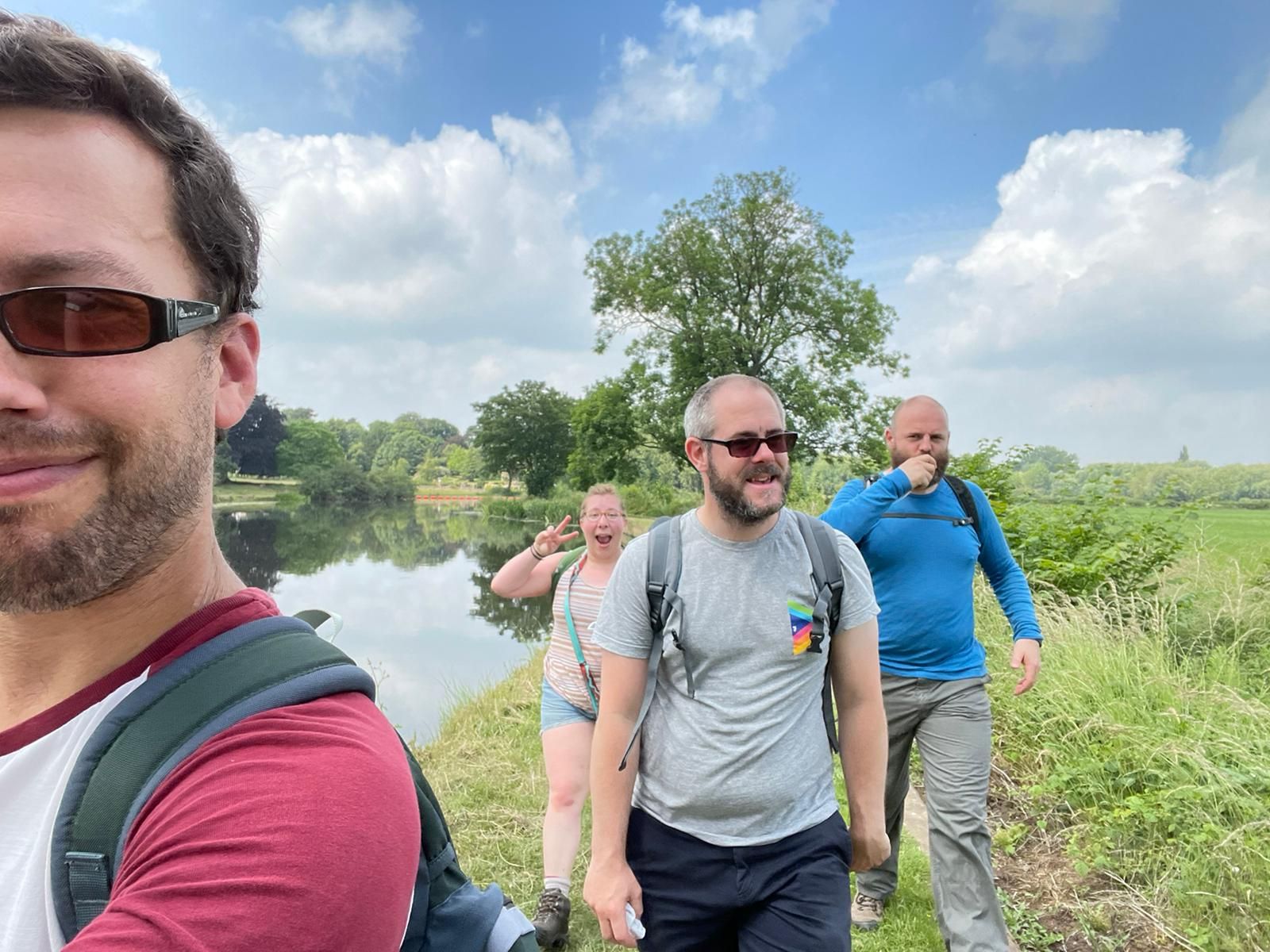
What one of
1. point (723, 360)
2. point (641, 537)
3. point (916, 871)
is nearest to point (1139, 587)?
point (916, 871)

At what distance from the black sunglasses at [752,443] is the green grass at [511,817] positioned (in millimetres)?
1285

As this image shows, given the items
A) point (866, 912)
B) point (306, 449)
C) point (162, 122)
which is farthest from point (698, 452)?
point (306, 449)

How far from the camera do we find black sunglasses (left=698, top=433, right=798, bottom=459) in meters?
2.20

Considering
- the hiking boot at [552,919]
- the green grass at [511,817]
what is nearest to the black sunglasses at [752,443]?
the green grass at [511,817]

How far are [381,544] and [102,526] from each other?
3428 cm

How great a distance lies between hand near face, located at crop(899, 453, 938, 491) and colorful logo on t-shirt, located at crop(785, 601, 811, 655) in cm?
132

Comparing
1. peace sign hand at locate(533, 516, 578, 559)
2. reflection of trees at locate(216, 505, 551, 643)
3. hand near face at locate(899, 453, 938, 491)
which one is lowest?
reflection of trees at locate(216, 505, 551, 643)

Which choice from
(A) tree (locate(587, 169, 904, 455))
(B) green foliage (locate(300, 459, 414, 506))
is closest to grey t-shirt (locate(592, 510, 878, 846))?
(A) tree (locate(587, 169, 904, 455))

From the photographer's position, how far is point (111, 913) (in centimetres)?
56

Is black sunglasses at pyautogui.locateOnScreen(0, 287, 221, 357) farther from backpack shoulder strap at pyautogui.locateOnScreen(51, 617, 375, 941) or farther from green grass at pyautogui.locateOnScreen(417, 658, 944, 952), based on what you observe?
green grass at pyautogui.locateOnScreen(417, 658, 944, 952)

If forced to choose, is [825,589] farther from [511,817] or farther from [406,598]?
[406,598]

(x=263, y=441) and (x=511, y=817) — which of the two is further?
(x=263, y=441)

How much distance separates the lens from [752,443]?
2.22m

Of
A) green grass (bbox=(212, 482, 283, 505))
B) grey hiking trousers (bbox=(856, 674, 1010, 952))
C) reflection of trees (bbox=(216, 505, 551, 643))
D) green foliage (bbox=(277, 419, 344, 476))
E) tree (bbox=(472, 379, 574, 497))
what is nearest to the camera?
grey hiking trousers (bbox=(856, 674, 1010, 952))
